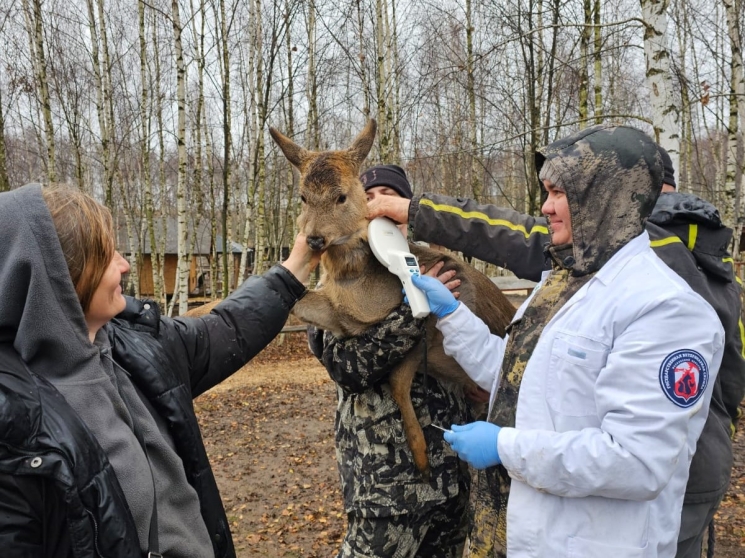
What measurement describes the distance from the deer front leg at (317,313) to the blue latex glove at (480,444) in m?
1.28

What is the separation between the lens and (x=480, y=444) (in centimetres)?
246

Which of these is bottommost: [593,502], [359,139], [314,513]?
[314,513]

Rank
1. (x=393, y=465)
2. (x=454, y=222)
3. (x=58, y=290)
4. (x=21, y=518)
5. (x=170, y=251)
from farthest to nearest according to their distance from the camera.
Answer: (x=170, y=251) → (x=454, y=222) → (x=393, y=465) → (x=58, y=290) → (x=21, y=518)

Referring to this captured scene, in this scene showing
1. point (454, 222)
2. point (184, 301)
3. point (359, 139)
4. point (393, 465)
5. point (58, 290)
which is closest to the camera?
point (58, 290)

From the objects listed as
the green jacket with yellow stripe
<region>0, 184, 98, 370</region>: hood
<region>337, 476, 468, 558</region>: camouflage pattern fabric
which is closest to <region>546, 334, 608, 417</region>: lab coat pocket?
the green jacket with yellow stripe

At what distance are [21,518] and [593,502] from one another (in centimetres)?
195

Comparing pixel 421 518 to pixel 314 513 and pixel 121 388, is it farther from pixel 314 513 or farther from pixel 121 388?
pixel 314 513

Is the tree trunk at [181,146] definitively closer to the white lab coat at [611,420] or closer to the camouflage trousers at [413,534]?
the camouflage trousers at [413,534]

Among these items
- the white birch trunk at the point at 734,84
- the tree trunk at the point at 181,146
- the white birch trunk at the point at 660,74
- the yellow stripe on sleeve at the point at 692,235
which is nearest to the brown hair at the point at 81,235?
the yellow stripe on sleeve at the point at 692,235

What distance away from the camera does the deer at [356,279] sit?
11.5 feet

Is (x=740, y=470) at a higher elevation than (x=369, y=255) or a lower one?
lower

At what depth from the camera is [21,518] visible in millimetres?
1693

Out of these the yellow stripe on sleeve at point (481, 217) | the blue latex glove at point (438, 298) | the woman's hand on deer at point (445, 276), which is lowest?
A: the blue latex glove at point (438, 298)

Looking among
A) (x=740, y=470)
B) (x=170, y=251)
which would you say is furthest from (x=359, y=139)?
(x=170, y=251)
